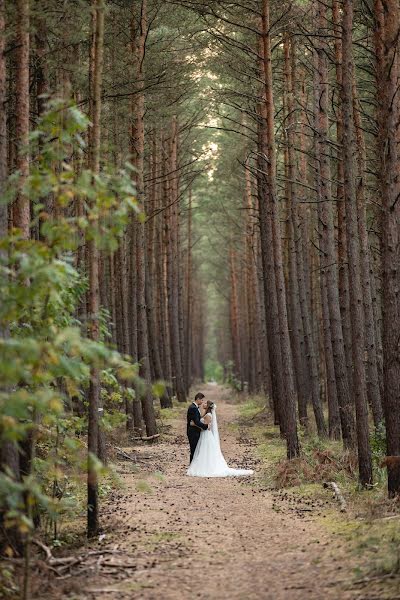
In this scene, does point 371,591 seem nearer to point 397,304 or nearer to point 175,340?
point 397,304

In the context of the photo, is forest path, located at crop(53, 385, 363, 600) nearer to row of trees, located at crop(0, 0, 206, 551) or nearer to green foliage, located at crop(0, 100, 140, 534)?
row of trees, located at crop(0, 0, 206, 551)

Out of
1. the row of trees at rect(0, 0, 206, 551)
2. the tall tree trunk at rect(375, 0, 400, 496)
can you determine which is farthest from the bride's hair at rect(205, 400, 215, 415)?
the tall tree trunk at rect(375, 0, 400, 496)

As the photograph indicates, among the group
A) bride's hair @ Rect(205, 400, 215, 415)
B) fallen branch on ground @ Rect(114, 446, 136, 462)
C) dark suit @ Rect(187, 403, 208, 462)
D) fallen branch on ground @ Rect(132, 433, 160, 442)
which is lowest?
fallen branch on ground @ Rect(132, 433, 160, 442)

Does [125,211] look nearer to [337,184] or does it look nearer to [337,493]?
[337,493]

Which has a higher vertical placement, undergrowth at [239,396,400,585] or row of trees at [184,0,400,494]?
row of trees at [184,0,400,494]

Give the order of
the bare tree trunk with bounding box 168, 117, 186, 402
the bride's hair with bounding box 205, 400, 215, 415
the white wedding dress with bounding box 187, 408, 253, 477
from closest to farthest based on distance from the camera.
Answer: the white wedding dress with bounding box 187, 408, 253, 477, the bride's hair with bounding box 205, 400, 215, 415, the bare tree trunk with bounding box 168, 117, 186, 402

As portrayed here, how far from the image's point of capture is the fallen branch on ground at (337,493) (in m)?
9.96

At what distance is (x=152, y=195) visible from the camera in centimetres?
2608

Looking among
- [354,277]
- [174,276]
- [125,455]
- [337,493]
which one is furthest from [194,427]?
[174,276]

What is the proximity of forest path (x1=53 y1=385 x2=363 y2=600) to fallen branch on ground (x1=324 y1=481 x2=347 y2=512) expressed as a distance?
1.77 ft

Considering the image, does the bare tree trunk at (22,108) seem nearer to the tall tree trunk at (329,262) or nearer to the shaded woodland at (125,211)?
the shaded woodland at (125,211)

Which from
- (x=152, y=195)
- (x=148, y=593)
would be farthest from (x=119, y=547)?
(x=152, y=195)

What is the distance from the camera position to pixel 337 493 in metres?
10.9

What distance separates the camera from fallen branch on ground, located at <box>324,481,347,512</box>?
9.96 meters
